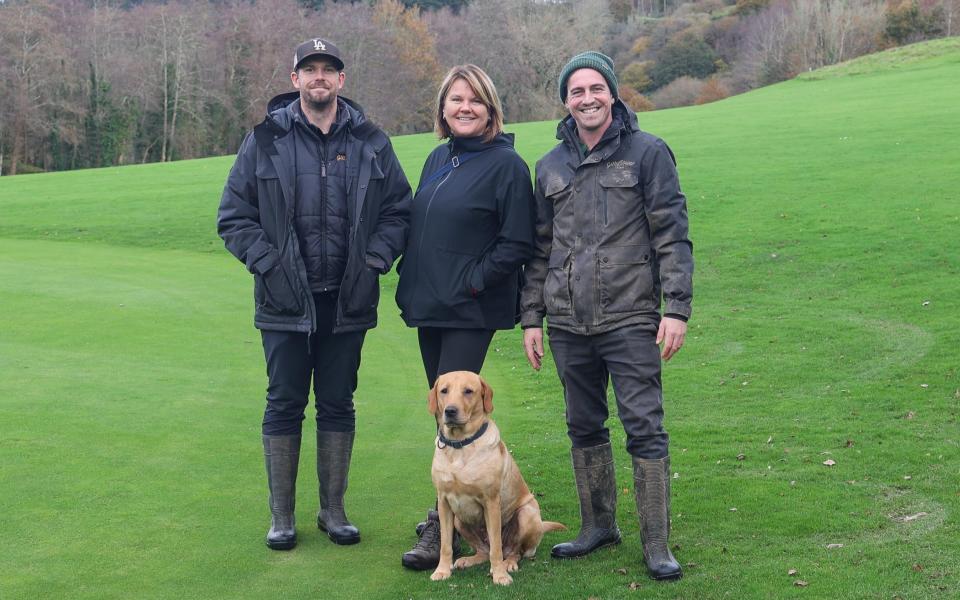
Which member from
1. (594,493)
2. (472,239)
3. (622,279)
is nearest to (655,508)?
(594,493)

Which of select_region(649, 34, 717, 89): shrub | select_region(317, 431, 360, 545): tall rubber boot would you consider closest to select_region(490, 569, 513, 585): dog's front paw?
select_region(317, 431, 360, 545): tall rubber boot

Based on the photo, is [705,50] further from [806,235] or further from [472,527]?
[472,527]

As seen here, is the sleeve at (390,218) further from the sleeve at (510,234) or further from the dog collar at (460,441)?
the dog collar at (460,441)

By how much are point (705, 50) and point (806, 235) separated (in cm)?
5816

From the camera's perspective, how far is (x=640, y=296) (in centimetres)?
486

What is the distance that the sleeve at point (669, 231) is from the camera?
4770 millimetres

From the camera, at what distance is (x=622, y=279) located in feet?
15.9

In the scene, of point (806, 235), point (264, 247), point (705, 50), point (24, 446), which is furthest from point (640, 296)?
point (705, 50)

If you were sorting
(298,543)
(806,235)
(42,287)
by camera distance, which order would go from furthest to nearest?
(806,235) → (42,287) → (298,543)

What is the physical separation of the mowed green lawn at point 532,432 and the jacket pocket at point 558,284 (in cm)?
127

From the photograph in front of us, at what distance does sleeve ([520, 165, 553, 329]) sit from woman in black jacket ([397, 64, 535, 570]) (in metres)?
0.05

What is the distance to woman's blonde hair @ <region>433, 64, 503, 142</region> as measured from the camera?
16.8ft

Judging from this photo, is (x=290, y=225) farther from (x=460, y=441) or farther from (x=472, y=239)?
(x=460, y=441)

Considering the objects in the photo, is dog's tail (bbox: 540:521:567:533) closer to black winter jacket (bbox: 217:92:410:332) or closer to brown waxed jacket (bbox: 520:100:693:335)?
brown waxed jacket (bbox: 520:100:693:335)
